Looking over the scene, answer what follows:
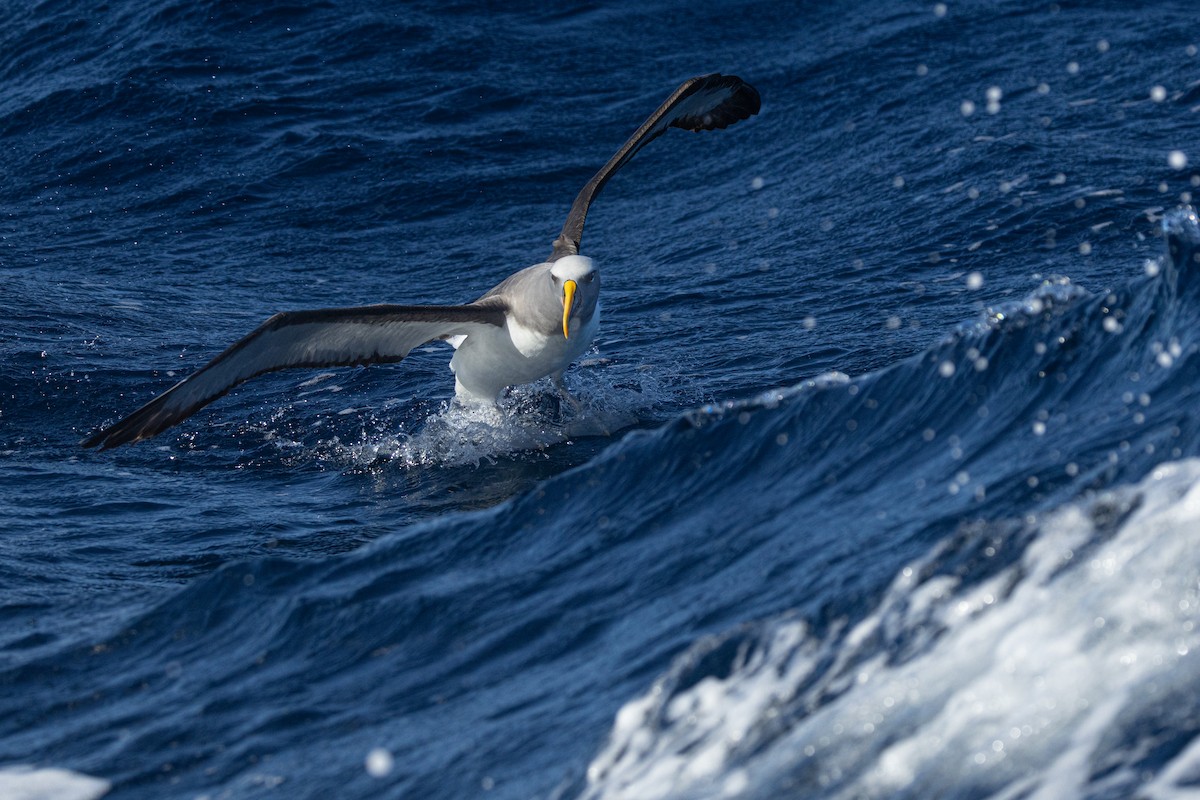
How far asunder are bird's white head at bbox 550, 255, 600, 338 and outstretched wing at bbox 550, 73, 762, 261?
1.16 meters

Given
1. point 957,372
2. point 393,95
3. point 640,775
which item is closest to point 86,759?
point 640,775

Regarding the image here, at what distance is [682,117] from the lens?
42.8 ft

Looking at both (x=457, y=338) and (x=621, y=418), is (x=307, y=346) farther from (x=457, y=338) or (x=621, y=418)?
(x=621, y=418)

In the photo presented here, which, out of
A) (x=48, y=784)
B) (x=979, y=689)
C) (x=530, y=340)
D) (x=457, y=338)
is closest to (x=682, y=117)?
(x=457, y=338)

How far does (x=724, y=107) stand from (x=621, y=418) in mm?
4004

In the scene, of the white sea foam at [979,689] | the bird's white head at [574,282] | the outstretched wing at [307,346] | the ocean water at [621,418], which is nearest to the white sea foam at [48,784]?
the ocean water at [621,418]

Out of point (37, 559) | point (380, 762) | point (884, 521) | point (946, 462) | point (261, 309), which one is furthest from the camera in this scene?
point (261, 309)

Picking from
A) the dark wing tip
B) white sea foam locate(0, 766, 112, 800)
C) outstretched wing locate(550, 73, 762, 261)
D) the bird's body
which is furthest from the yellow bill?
white sea foam locate(0, 766, 112, 800)

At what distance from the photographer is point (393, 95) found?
728 inches

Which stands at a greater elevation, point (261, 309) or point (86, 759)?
point (86, 759)

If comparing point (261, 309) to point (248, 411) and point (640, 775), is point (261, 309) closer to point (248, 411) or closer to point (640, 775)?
point (248, 411)

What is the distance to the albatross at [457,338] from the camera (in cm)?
931

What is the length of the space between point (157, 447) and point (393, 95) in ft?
28.7

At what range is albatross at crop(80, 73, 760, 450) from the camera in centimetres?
931
